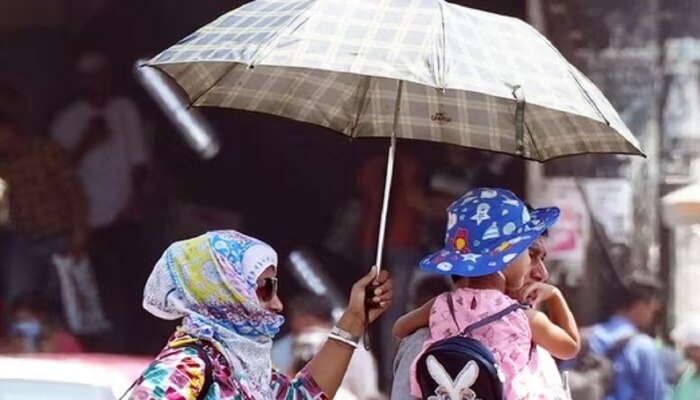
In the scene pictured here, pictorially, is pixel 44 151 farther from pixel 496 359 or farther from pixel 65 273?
pixel 496 359

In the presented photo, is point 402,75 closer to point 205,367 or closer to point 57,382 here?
point 205,367

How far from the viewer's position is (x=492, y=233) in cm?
336

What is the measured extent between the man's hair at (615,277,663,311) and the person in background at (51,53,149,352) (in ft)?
9.34

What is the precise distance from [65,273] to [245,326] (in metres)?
5.64

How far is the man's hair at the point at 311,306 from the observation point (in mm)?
8094

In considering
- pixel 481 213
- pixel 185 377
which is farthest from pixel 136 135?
pixel 185 377

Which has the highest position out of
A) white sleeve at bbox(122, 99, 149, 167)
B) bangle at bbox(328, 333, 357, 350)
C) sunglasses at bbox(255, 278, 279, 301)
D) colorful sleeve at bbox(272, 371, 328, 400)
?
sunglasses at bbox(255, 278, 279, 301)

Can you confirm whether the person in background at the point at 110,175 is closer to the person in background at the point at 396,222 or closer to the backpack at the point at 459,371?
the person in background at the point at 396,222

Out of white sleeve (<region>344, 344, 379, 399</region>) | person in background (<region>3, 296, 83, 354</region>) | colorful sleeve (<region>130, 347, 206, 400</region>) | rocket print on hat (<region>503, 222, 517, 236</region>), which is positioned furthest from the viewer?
person in background (<region>3, 296, 83, 354</region>)

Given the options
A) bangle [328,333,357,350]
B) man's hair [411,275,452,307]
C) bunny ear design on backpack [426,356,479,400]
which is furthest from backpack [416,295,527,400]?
man's hair [411,275,452,307]

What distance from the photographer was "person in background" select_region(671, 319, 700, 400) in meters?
Result: 7.19

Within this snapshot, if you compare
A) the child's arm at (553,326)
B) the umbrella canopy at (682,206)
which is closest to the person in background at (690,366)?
the umbrella canopy at (682,206)

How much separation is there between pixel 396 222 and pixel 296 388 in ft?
15.7

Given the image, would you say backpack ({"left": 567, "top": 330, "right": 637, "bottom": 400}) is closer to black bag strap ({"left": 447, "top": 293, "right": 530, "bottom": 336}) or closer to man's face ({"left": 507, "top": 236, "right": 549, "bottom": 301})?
man's face ({"left": 507, "top": 236, "right": 549, "bottom": 301})
